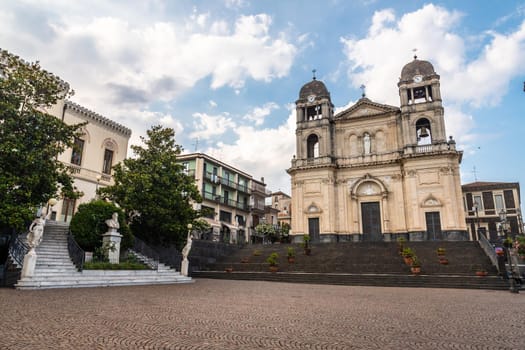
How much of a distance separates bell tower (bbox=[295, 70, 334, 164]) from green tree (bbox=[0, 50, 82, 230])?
24.3 m

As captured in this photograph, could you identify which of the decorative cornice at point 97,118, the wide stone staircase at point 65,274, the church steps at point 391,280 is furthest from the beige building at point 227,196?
the wide stone staircase at point 65,274

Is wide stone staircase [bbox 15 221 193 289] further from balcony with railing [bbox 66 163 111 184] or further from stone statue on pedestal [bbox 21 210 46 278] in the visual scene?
balcony with railing [bbox 66 163 111 184]

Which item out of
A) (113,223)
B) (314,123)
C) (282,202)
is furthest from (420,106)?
(282,202)

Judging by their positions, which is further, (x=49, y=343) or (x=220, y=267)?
(x=220, y=267)

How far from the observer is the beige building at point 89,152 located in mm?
24297

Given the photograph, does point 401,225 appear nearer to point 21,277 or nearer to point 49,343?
point 21,277

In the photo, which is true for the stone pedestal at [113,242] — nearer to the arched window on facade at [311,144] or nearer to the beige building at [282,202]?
the arched window on facade at [311,144]

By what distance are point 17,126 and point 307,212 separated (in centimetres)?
2521

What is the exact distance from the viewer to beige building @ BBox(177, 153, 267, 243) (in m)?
42.2

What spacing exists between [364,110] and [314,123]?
16.8 feet

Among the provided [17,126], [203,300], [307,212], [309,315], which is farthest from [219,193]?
[309,315]

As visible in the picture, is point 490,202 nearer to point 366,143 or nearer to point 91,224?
point 366,143

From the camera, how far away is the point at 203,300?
407 inches

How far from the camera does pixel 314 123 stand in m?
36.7
